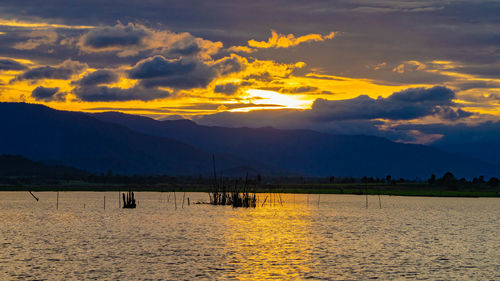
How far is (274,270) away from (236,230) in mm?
31573

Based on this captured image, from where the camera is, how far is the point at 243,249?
5753 cm

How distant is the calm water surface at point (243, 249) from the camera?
4366cm

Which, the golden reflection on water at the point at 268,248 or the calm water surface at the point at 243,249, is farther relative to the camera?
the golden reflection on water at the point at 268,248

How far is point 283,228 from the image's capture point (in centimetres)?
8162

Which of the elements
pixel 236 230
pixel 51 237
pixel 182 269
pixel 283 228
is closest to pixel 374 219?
pixel 283 228

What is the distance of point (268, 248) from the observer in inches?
2307

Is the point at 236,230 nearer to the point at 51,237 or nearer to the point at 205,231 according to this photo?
the point at 205,231

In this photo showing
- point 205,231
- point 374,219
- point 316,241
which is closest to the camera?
point 316,241

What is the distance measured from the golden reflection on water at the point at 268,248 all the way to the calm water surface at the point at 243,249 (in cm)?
8

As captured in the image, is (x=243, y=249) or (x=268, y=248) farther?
(x=268, y=248)

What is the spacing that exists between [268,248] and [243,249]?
2.58m

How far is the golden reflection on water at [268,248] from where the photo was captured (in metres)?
44.2

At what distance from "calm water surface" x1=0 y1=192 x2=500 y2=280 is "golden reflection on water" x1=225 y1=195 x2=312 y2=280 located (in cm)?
8

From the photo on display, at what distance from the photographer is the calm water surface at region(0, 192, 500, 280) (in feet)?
143
